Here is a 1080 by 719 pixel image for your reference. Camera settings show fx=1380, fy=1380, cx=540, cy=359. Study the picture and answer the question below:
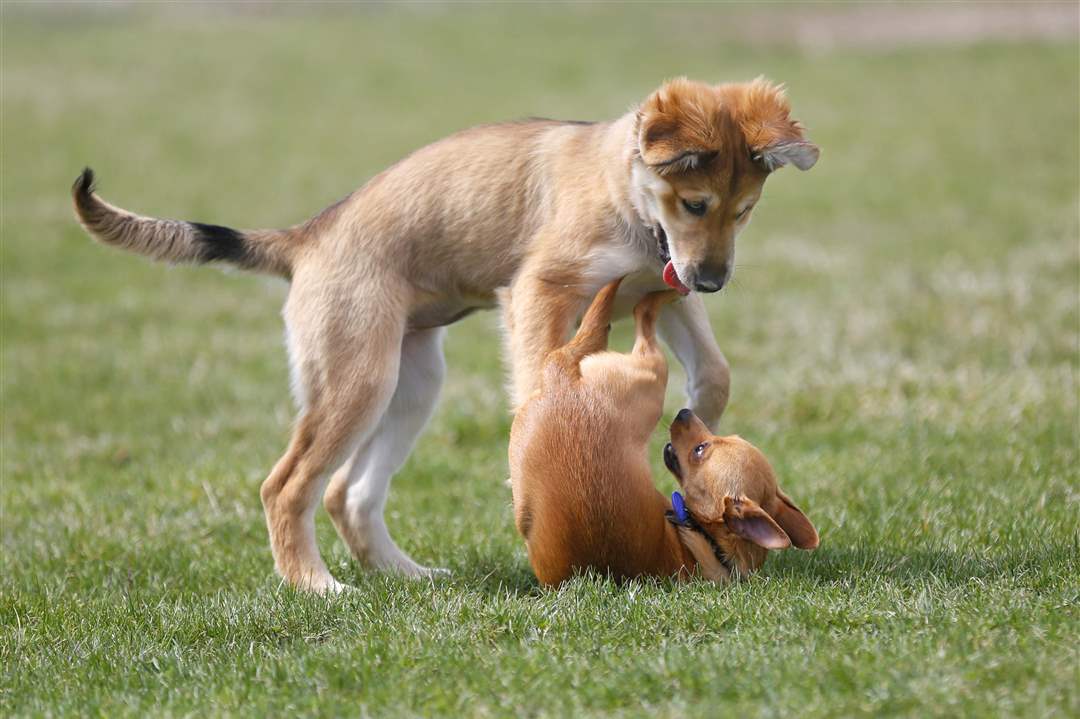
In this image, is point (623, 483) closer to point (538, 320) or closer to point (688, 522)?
point (688, 522)

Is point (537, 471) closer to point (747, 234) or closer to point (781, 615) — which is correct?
point (781, 615)

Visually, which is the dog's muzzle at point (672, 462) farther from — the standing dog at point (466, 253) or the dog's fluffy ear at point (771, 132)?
the dog's fluffy ear at point (771, 132)

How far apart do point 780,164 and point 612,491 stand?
135 cm

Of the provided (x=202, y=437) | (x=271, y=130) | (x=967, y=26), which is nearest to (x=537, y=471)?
(x=202, y=437)

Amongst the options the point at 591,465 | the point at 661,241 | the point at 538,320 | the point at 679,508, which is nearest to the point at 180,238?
the point at 538,320

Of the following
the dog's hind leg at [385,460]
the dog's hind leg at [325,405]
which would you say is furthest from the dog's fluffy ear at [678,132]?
the dog's hind leg at [385,460]

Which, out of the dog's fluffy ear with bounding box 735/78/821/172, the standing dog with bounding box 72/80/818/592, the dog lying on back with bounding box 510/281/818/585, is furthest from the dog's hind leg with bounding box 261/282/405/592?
the dog's fluffy ear with bounding box 735/78/821/172

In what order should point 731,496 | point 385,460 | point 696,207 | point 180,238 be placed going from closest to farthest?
point 731,496 → point 696,207 → point 180,238 → point 385,460

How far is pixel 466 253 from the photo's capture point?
579 cm

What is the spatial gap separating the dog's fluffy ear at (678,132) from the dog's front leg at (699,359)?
2.85 ft

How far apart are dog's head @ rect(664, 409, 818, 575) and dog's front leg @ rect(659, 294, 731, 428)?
476mm

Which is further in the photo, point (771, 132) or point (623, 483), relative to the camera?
point (771, 132)

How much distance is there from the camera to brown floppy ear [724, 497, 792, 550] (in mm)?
4801

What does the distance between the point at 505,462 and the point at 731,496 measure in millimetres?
2774
